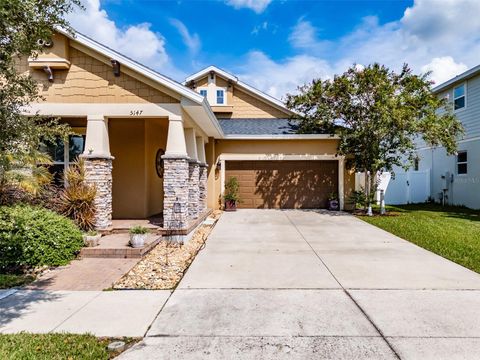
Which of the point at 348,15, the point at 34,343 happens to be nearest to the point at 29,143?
the point at 34,343

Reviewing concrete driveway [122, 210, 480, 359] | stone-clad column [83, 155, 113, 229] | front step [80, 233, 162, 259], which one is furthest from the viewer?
stone-clad column [83, 155, 113, 229]

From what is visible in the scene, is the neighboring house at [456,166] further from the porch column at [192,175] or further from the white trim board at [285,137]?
the porch column at [192,175]

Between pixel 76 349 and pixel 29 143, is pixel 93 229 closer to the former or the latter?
pixel 29 143

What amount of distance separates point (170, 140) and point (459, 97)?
626 inches

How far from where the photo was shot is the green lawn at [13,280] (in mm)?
Result: 5245

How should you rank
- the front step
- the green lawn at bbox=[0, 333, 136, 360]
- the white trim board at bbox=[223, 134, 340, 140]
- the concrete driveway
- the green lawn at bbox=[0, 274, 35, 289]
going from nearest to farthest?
the green lawn at bbox=[0, 333, 136, 360] → the concrete driveway → the green lawn at bbox=[0, 274, 35, 289] → the front step → the white trim board at bbox=[223, 134, 340, 140]

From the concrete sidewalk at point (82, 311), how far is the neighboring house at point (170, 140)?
120 inches

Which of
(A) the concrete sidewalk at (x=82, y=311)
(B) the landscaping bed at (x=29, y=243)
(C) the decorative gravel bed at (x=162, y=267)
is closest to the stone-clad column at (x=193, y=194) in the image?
(C) the decorative gravel bed at (x=162, y=267)

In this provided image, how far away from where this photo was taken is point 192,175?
10.6m

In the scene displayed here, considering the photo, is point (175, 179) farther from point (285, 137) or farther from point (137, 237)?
point (285, 137)

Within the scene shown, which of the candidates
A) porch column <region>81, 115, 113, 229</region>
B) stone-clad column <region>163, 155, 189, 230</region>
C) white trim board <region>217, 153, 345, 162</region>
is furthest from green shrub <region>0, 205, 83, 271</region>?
white trim board <region>217, 153, 345, 162</region>

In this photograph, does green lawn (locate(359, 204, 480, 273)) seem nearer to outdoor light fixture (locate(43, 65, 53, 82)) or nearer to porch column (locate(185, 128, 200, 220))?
porch column (locate(185, 128, 200, 220))

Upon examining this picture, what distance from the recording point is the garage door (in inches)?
618

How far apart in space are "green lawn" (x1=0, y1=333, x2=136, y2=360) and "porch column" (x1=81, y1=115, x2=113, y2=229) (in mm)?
5277
